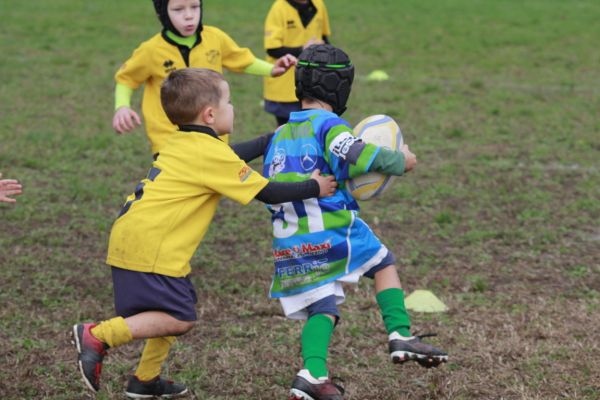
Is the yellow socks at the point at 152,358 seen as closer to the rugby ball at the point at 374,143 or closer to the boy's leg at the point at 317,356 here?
the boy's leg at the point at 317,356

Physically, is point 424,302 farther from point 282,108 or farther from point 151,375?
point 282,108

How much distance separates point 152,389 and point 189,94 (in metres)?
A: 1.28

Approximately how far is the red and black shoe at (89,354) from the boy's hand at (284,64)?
1.90 m

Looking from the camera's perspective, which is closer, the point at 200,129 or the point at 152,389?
the point at 200,129

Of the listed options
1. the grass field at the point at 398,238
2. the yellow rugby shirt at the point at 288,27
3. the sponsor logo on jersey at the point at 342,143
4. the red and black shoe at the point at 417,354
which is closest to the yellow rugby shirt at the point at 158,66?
the grass field at the point at 398,238

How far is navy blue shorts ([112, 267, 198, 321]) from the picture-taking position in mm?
3750

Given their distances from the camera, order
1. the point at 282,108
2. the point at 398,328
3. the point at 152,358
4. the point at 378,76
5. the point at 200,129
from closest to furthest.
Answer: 1. the point at 200,129
2. the point at 398,328
3. the point at 152,358
4. the point at 282,108
5. the point at 378,76

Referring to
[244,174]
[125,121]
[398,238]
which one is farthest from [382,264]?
[398,238]

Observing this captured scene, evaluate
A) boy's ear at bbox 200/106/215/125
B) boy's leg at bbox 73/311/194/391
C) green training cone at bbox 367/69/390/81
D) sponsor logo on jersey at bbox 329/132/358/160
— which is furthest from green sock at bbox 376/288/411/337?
green training cone at bbox 367/69/390/81

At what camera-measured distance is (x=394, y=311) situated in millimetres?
3998

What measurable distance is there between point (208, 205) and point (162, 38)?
181cm

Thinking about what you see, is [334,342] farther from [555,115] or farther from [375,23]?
[375,23]

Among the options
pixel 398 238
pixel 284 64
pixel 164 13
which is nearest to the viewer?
pixel 284 64

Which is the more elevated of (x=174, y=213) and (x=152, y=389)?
(x=174, y=213)
